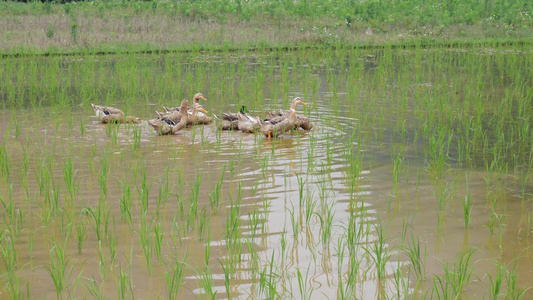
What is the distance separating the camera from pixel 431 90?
1180cm

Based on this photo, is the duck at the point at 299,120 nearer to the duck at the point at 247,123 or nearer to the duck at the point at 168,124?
the duck at the point at 247,123

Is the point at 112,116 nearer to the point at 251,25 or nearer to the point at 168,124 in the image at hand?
the point at 168,124

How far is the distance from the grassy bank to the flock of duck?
30.7 feet

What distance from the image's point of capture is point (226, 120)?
937 cm

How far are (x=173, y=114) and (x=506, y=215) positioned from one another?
5135 mm

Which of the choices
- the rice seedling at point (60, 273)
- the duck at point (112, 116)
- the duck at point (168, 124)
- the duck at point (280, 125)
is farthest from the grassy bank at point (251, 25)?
the rice seedling at point (60, 273)

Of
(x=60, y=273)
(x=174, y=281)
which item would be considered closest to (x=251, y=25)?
(x=174, y=281)

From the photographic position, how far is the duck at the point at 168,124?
9.02 m

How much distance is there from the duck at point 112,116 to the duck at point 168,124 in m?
0.49

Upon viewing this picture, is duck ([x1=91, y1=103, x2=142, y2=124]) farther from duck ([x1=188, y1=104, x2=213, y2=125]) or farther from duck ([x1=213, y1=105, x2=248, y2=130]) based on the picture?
duck ([x1=213, y1=105, x2=248, y2=130])

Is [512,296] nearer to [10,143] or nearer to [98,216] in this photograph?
[98,216]

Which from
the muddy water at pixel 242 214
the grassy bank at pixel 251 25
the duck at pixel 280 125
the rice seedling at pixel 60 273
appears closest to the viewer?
the rice seedling at pixel 60 273

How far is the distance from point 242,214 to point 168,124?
373 centimetres

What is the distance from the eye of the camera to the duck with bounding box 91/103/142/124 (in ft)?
30.8
